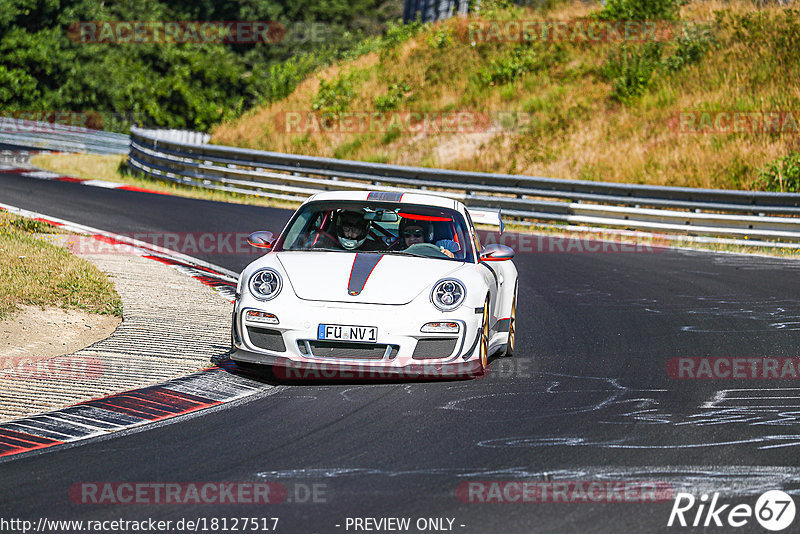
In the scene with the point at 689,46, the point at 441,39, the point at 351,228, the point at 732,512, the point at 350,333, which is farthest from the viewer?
the point at 441,39

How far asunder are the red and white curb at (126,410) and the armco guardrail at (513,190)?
1265 centimetres

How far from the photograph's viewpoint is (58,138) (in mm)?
37844

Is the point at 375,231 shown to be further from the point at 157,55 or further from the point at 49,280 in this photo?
the point at 157,55

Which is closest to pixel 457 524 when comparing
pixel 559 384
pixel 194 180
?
→ pixel 559 384

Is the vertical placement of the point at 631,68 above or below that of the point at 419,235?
above

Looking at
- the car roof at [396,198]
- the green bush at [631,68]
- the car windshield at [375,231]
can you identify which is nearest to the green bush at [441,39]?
the green bush at [631,68]

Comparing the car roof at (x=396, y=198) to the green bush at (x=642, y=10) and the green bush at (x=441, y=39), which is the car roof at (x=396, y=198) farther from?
the green bush at (x=441, y=39)

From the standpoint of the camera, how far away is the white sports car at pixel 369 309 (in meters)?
7.29

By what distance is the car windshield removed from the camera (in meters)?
8.41

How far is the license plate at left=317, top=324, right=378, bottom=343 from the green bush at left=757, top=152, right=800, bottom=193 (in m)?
16.0

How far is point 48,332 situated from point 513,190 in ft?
42.9

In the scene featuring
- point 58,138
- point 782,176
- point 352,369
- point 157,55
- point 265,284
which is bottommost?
point 352,369

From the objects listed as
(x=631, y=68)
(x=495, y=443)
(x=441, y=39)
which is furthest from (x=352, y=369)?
(x=441, y=39)

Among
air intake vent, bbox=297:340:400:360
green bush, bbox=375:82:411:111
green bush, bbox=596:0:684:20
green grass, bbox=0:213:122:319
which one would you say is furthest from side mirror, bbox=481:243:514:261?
green bush, bbox=596:0:684:20
